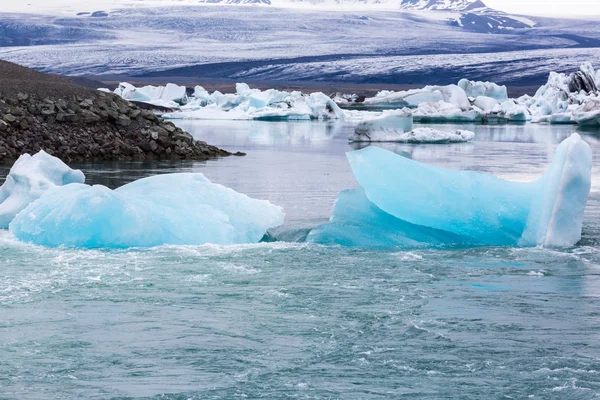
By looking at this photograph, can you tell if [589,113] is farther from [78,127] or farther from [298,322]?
[298,322]

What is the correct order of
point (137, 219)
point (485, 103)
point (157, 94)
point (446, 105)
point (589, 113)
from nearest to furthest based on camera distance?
1. point (137, 219)
2. point (589, 113)
3. point (446, 105)
4. point (485, 103)
5. point (157, 94)

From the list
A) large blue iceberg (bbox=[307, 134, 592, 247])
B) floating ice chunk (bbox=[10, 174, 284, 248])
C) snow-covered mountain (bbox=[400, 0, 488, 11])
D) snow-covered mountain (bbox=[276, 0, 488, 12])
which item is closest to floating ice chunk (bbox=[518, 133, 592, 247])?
large blue iceberg (bbox=[307, 134, 592, 247])

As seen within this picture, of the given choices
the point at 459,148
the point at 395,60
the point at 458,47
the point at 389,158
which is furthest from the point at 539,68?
the point at 389,158

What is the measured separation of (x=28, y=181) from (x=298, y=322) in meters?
3.79

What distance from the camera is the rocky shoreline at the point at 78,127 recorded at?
1387 centimetres

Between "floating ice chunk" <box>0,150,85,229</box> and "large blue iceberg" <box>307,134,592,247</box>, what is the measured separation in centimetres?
238

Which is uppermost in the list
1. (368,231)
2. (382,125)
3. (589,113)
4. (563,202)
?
(563,202)

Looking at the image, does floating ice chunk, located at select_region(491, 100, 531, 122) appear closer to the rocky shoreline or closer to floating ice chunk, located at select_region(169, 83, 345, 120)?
floating ice chunk, located at select_region(169, 83, 345, 120)

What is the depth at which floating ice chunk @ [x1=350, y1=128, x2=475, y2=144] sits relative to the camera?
2133 cm

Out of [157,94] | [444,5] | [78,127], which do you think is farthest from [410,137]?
[444,5]

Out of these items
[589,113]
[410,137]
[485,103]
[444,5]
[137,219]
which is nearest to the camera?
[137,219]

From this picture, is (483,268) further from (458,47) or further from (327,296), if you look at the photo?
(458,47)

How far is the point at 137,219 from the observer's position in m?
6.66

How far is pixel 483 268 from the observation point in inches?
241
